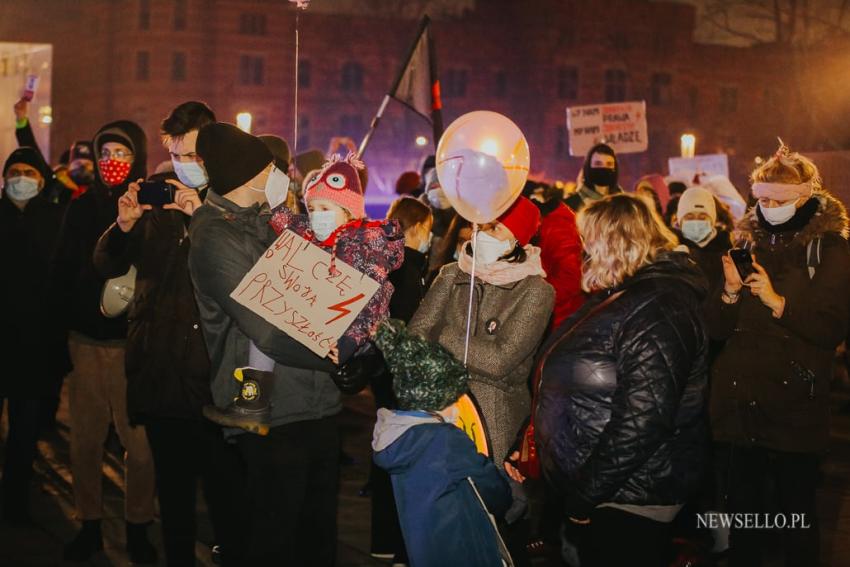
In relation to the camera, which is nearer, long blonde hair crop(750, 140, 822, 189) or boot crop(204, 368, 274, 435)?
boot crop(204, 368, 274, 435)

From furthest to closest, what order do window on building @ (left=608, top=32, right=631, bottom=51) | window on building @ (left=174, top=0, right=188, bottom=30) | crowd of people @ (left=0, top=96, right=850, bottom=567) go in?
window on building @ (left=608, top=32, right=631, bottom=51)
window on building @ (left=174, top=0, right=188, bottom=30)
crowd of people @ (left=0, top=96, right=850, bottom=567)

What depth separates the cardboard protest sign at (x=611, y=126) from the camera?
54.4 feet

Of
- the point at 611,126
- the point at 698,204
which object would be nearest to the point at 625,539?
the point at 698,204

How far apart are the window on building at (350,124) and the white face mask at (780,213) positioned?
196 ft

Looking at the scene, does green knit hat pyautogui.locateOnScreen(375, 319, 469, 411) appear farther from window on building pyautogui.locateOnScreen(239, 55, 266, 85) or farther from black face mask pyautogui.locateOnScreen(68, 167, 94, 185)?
window on building pyautogui.locateOnScreen(239, 55, 266, 85)

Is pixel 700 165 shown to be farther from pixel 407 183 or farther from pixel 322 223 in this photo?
pixel 322 223

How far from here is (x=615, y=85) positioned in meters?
69.4

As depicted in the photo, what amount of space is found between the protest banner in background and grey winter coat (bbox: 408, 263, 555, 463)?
10.8 m

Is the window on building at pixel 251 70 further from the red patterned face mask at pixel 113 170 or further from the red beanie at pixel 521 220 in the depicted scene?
the red beanie at pixel 521 220

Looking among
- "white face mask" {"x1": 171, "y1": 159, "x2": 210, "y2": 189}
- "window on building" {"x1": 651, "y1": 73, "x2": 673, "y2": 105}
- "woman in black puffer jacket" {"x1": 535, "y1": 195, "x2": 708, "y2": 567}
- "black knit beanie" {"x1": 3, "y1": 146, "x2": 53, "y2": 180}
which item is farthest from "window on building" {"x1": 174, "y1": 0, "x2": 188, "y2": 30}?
"woman in black puffer jacket" {"x1": 535, "y1": 195, "x2": 708, "y2": 567}

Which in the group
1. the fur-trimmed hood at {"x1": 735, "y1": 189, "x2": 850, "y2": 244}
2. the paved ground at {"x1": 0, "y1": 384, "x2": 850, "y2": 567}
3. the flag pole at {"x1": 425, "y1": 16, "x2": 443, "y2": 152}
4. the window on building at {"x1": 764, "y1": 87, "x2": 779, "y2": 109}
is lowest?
the paved ground at {"x1": 0, "y1": 384, "x2": 850, "y2": 567}

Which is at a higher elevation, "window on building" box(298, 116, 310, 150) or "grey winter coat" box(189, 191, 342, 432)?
"window on building" box(298, 116, 310, 150)

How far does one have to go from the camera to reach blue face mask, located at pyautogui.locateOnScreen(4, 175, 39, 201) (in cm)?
769

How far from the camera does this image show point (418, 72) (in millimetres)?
10453
